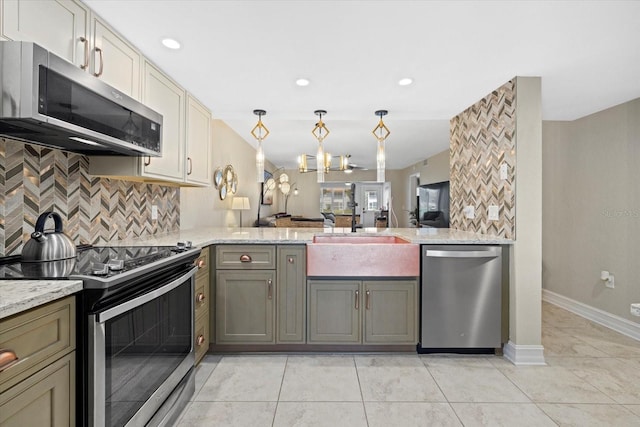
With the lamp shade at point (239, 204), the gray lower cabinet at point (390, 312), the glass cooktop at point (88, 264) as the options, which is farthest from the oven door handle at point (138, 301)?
the lamp shade at point (239, 204)

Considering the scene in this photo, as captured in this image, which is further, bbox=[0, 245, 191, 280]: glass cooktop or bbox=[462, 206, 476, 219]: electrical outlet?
bbox=[462, 206, 476, 219]: electrical outlet

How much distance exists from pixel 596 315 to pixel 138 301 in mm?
4143

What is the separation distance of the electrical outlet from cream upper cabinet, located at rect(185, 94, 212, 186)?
257cm

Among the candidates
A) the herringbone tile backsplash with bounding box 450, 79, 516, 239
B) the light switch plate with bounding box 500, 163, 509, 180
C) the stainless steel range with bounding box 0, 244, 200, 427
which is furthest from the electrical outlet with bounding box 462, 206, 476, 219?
the stainless steel range with bounding box 0, 244, 200, 427

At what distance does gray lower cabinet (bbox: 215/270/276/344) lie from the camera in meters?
2.48

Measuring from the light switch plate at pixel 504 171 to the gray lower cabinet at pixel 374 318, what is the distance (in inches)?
43.8

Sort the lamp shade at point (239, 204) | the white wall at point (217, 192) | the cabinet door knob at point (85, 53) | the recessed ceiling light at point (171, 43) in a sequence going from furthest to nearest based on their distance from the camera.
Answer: the lamp shade at point (239, 204)
the white wall at point (217, 192)
the recessed ceiling light at point (171, 43)
the cabinet door knob at point (85, 53)

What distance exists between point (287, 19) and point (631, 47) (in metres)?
2.17

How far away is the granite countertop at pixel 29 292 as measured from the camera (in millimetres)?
860

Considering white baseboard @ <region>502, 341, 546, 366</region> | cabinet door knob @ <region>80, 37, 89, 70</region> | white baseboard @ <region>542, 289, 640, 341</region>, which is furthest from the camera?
white baseboard @ <region>542, 289, 640, 341</region>

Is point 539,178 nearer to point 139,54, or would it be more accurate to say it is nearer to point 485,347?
point 485,347

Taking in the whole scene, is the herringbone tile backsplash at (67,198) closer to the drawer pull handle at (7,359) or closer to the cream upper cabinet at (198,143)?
the cream upper cabinet at (198,143)

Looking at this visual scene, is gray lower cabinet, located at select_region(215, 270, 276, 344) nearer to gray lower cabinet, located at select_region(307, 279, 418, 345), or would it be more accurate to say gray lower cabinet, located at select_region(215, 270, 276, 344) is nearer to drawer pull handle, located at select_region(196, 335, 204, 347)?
drawer pull handle, located at select_region(196, 335, 204, 347)

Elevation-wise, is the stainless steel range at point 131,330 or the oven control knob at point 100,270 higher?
the oven control knob at point 100,270
